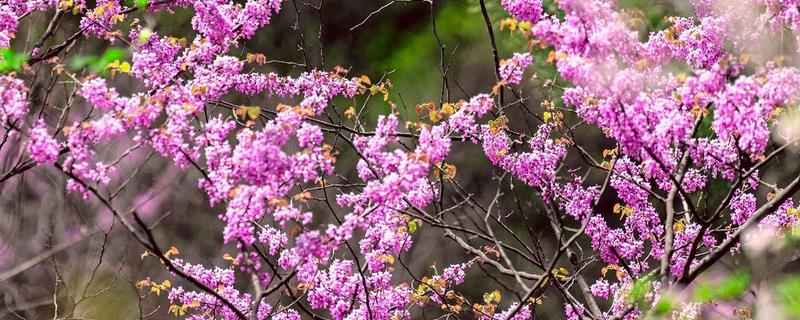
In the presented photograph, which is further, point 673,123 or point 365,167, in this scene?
point 365,167

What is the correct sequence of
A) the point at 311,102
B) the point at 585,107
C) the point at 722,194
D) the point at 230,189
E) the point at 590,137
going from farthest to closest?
the point at 590,137, the point at 722,194, the point at 585,107, the point at 311,102, the point at 230,189

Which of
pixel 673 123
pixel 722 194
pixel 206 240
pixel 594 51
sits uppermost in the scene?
pixel 206 240

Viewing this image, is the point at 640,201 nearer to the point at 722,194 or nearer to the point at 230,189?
the point at 722,194

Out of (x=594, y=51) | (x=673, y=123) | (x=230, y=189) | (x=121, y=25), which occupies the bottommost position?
(x=230, y=189)

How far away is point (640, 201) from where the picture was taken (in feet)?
17.5

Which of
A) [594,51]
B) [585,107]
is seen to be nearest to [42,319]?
[585,107]

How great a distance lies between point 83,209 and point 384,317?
A: 5.27 m

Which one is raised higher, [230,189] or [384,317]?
[384,317]

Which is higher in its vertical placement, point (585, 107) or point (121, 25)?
point (121, 25)

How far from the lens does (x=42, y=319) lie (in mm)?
9000

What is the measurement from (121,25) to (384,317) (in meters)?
6.36

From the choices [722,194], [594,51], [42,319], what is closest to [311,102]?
[594,51]

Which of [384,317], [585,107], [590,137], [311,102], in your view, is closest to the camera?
[311,102]

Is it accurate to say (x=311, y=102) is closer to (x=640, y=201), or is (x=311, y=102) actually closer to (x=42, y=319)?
(x=640, y=201)
